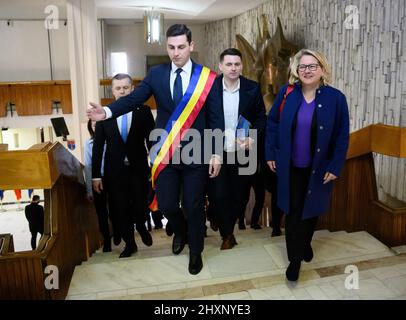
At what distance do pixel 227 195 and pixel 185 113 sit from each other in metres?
0.68

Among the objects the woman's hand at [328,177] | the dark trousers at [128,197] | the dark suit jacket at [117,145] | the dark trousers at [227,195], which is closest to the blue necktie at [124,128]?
the dark suit jacket at [117,145]

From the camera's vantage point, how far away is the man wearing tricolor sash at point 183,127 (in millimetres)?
2264

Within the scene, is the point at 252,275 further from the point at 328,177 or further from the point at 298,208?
A: the point at 328,177

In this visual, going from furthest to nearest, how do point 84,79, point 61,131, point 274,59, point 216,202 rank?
point 61,131 < point 84,79 < point 274,59 < point 216,202

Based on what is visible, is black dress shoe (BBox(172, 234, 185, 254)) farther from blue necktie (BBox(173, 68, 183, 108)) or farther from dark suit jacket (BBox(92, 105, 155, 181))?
blue necktie (BBox(173, 68, 183, 108))

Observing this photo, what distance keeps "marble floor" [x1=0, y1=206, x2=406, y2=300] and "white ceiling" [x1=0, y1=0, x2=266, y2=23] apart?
15.7ft

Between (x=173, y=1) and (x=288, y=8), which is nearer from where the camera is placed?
(x=288, y=8)

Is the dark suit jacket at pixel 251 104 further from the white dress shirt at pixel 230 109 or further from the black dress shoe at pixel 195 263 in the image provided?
the black dress shoe at pixel 195 263

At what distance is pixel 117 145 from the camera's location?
2.65m

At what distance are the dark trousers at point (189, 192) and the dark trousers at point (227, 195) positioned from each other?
0.89 ft

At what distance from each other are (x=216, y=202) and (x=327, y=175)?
2.53ft

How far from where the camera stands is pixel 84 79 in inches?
257

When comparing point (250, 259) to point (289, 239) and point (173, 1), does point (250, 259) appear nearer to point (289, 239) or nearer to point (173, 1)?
point (289, 239)
